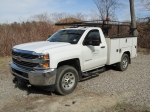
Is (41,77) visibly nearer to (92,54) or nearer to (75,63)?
(75,63)

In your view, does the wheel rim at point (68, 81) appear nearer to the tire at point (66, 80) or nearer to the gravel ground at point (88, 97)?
the tire at point (66, 80)

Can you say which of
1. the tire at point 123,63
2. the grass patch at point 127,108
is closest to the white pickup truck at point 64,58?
the tire at point 123,63

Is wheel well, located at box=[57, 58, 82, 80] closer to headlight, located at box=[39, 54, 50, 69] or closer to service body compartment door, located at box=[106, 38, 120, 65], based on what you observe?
headlight, located at box=[39, 54, 50, 69]

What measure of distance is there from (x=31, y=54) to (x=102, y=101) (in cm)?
225

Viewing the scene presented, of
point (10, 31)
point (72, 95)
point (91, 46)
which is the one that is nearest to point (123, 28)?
point (10, 31)

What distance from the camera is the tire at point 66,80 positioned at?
193 inches

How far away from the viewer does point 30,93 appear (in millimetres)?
5246

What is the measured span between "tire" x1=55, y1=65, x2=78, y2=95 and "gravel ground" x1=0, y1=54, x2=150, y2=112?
173mm

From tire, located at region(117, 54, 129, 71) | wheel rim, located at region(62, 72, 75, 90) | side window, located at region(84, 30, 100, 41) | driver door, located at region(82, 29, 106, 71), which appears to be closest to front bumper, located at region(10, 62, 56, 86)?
wheel rim, located at region(62, 72, 75, 90)

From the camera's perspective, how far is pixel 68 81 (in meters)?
5.22

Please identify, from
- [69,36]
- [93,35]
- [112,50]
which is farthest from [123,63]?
[69,36]

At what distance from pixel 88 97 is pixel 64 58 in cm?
128

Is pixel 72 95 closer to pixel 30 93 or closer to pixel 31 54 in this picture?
pixel 30 93

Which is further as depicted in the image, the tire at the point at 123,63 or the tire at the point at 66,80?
the tire at the point at 123,63
